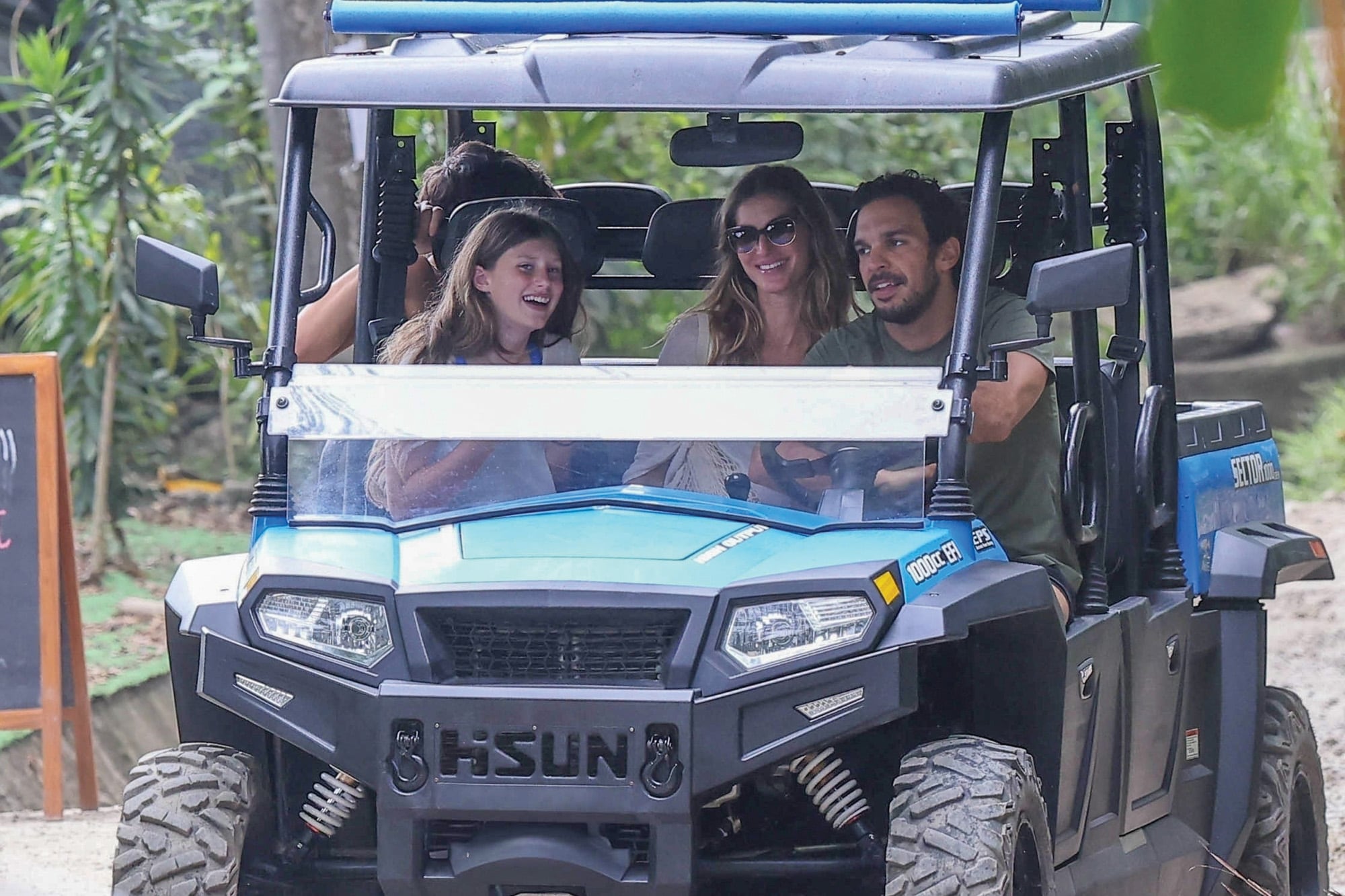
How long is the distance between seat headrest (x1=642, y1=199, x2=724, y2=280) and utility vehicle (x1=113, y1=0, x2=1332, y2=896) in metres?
0.49

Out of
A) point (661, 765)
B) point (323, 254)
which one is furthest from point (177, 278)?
point (661, 765)

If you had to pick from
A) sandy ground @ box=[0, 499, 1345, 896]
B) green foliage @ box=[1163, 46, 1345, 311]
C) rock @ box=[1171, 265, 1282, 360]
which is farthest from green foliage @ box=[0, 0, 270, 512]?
rock @ box=[1171, 265, 1282, 360]

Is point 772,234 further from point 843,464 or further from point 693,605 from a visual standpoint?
point 693,605

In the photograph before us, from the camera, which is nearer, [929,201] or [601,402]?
[601,402]

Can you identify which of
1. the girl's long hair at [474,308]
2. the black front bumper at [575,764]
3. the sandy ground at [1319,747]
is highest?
the girl's long hair at [474,308]

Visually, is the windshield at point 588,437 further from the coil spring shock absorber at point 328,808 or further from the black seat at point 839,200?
the black seat at point 839,200

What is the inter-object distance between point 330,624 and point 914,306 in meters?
1.35

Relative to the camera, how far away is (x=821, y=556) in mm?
3205

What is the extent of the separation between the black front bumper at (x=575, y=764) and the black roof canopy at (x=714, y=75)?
0.95 meters

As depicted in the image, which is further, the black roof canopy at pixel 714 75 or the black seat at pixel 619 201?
the black seat at pixel 619 201

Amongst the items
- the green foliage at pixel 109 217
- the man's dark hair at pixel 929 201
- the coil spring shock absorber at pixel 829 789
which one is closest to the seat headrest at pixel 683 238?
the man's dark hair at pixel 929 201

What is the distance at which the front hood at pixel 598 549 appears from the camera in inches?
124

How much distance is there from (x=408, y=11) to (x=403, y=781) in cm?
149

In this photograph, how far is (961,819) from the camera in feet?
10.00
